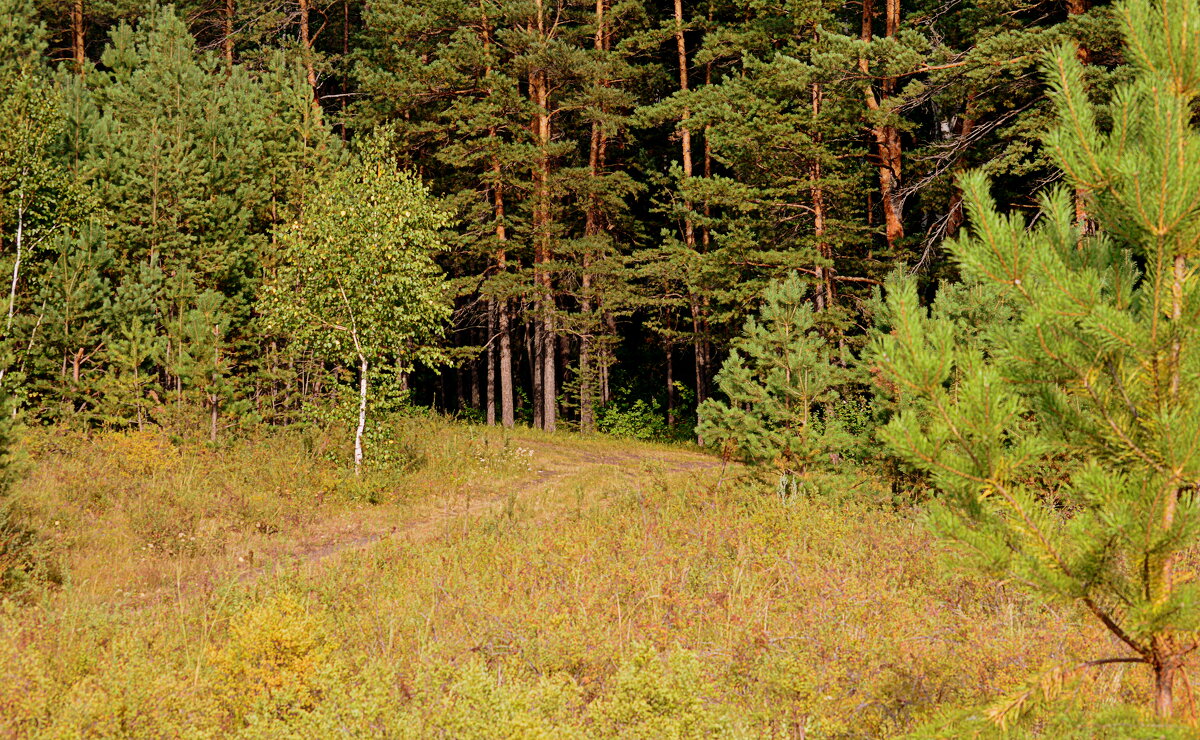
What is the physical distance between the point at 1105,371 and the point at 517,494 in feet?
39.6

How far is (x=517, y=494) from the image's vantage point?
1451cm

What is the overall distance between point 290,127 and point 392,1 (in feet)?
22.8

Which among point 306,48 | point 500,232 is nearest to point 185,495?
point 500,232

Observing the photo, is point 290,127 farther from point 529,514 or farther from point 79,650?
point 79,650

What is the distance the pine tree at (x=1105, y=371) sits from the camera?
2.91 meters

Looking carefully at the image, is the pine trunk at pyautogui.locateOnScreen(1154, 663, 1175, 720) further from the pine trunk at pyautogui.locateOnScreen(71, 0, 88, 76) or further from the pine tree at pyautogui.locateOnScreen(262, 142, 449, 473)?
the pine trunk at pyautogui.locateOnScreen(71, 0, 88, 76)

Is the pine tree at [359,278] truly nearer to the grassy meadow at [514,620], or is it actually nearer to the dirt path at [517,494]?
the dirt path at [517,494]

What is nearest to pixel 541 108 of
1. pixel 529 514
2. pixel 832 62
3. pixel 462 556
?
pixel 832 62

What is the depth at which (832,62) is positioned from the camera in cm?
1512

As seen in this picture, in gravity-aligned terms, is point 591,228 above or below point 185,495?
above

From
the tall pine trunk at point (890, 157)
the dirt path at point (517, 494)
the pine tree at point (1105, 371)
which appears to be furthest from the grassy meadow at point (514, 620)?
the tall pine trunk at point (890, 157)

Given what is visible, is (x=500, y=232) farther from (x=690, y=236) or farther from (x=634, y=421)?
(x=634, y=421)

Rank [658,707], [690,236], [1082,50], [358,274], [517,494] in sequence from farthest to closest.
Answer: [690,236]
[517,494]
[358,274]
[1082,50]
[658,707]

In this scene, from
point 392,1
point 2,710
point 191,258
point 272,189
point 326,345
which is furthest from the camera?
point 392,1
